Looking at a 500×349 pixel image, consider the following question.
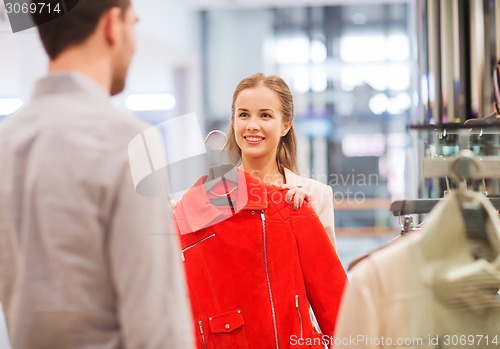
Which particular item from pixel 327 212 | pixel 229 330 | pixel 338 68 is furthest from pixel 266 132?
pixel 338 68

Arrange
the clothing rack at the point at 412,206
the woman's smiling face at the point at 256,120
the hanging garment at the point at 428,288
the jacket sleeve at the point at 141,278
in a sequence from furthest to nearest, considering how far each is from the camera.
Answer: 1. the woman's smiling face at the point at 256,120
2. the clothing rack at the point at 412,206
3. the hanging garment at the point at 428,288
4. the jacket sleeve at the point at 141,278

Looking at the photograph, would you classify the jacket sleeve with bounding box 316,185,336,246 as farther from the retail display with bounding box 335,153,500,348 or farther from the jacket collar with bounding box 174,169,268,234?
the retail display with bounding box 335,153,500,348

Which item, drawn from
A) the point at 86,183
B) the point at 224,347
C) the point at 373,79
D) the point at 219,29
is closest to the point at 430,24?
the point at 224,347

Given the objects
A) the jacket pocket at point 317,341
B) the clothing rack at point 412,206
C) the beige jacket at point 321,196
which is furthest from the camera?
the beige jacket at point 321,196

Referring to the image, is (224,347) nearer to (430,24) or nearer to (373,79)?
(430,24)

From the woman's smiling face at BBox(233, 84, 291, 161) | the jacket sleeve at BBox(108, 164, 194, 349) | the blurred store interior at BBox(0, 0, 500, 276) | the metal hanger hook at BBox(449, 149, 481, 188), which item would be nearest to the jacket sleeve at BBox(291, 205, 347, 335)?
the woman's smiling face at BBox(233, 84, 291, 161)

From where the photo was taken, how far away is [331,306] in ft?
5.41

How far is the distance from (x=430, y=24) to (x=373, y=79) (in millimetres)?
4706

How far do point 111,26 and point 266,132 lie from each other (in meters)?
0.73

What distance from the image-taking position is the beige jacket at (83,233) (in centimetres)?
105

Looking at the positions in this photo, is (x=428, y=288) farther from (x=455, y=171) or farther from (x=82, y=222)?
(x=82, y=222)

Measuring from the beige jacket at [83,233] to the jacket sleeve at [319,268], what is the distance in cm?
60

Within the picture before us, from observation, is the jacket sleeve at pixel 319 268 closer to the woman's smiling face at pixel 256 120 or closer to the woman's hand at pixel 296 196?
the woman's hand at pixel 296 196

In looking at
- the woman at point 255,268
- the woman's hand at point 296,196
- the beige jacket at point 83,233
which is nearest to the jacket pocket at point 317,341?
the woman at point 255,268
